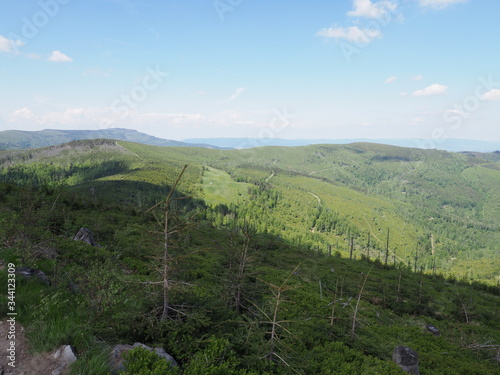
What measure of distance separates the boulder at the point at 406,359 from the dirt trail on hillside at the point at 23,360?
16.5 metres

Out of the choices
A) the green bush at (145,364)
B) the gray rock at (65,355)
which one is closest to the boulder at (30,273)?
the gray rock at (65,355)

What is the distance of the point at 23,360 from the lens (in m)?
6.50

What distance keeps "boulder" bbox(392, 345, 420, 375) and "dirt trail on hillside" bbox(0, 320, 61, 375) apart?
54.1ft

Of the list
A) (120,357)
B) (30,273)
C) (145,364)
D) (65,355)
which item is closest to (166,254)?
(145,364)

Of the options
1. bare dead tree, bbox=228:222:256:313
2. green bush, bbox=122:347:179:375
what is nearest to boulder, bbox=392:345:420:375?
bare dead tree, bbox=228:222:256:313

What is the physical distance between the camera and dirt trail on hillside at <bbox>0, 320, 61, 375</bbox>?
619 cm

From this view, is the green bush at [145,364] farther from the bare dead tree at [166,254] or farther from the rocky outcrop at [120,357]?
the bare dead tree at [166,254]

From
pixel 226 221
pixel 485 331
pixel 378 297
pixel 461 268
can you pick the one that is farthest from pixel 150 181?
pixel 461 268

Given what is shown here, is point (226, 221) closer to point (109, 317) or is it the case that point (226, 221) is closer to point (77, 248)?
point (77, 248)

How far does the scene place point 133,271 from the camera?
21.9 m

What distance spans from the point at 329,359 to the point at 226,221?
147m

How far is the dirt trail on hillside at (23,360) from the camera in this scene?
20.3 ft

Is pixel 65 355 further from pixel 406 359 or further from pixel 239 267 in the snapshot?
pixel 406 359

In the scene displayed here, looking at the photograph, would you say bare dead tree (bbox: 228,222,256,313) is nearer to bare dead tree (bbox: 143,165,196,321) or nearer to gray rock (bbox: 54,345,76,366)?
bare dead tree (bbox: 143,165,196,321)
